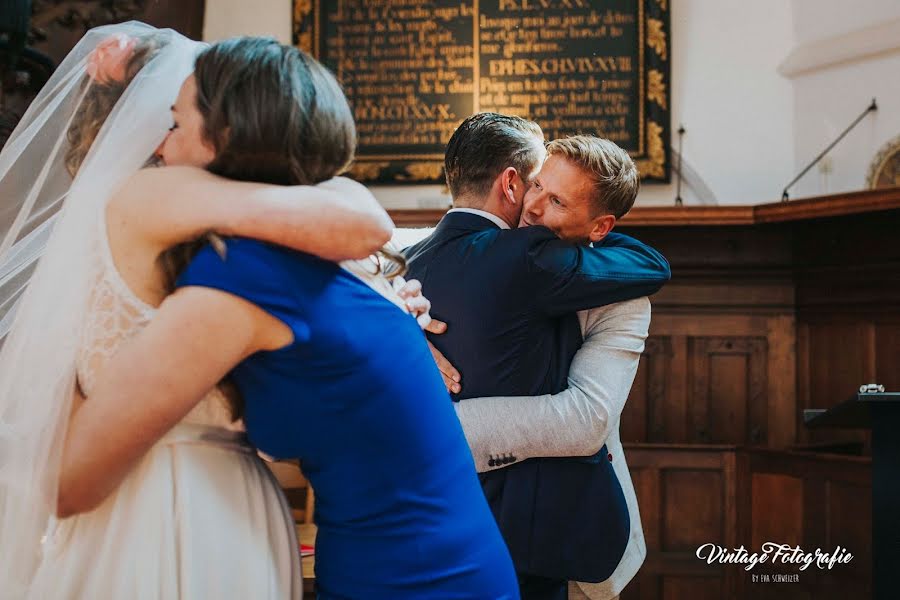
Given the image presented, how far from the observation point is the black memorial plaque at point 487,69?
666 cm

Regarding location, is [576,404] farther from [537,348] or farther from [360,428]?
[360,428]

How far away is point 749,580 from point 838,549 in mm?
579

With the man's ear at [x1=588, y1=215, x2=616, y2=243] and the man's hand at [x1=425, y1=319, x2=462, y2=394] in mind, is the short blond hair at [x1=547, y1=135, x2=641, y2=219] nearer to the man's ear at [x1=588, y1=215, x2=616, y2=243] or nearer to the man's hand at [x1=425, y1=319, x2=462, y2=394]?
the man's ear at [x1=588, y1=215, x2=616, y2=243]

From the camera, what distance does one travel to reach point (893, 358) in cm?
544

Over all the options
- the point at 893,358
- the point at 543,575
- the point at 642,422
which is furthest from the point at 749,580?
the point at 543,575

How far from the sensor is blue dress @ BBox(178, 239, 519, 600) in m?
1.23

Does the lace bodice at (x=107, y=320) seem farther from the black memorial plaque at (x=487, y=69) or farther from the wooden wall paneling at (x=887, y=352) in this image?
the black memorial plaque at (x=487, y=69)

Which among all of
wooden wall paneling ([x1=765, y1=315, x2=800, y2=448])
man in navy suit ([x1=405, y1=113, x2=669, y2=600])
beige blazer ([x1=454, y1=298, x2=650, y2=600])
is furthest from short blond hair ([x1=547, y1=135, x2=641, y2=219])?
wooden wall paneling ([x1=765, y1=315, x2=800, y2=448])

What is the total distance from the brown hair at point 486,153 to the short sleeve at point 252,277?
3.49 ft

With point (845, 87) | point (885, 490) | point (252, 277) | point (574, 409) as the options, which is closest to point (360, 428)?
point (252, 277)

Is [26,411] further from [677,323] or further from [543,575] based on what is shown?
[677,323]

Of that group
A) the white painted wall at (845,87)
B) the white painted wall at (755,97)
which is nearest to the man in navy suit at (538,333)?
the white painted wall at (845,87)

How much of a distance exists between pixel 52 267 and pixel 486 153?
3.55ft

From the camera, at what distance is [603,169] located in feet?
7.17
